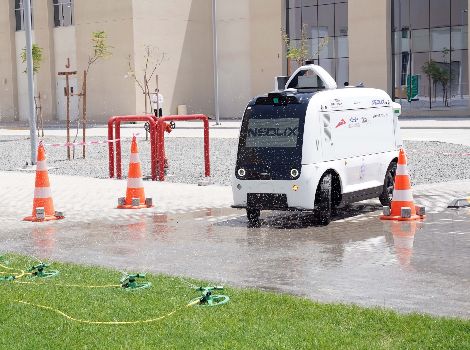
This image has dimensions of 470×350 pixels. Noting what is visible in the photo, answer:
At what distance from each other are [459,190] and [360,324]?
9.36 meters

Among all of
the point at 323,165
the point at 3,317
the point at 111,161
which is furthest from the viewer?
the point at 111,161

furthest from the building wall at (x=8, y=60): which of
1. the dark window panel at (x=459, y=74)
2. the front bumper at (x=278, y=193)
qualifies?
the front bumper at (x=278, y=193)

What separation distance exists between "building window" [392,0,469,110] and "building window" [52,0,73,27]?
70.4 feet

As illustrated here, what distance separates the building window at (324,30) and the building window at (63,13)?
14491mm

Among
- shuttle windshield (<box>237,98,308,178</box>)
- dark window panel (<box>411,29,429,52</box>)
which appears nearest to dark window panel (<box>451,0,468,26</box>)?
dark window panel (<box>411,29,429,52</box>)

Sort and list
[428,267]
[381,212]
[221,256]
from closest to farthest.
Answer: [428,267] < [221,256] < [381,212]

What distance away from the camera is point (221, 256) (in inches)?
405

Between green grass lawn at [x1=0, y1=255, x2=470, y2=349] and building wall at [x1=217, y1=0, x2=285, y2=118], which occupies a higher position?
building wall at [x1=217, y1=0, x2=285, y2=118]

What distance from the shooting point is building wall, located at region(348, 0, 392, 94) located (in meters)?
51.0

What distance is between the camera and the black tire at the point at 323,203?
40.7ft

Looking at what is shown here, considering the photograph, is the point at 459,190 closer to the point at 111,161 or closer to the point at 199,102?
the point at 111,161

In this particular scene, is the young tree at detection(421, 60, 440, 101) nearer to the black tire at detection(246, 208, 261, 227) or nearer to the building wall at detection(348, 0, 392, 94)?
the building wall at detection(348, 0, 392, 94)

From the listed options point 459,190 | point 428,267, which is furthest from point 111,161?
point 428,267

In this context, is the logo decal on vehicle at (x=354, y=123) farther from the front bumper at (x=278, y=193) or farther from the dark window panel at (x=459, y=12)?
the dark window panel at (x=459, y=12)
